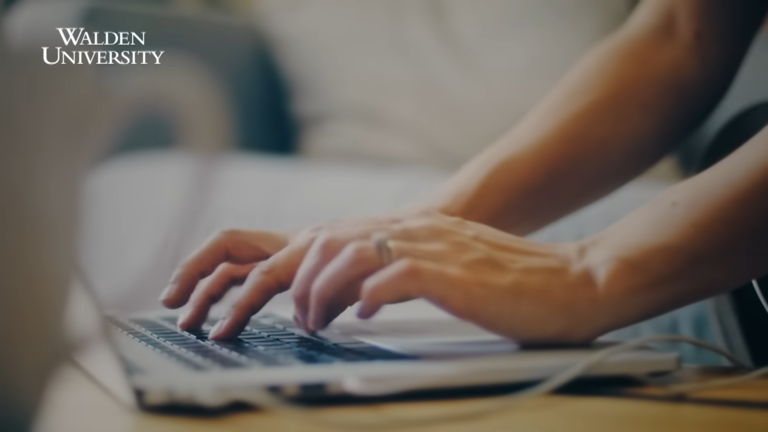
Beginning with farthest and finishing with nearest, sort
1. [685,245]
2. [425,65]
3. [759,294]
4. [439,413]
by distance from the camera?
[425,65] → [759,294] → [685,245] → [439,413]

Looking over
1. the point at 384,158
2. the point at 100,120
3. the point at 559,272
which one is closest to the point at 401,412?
the point at 559,272

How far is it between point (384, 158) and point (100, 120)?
0.99ft

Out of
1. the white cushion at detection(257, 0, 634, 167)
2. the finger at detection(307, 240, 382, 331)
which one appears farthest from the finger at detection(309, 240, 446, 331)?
the white cushion at detection(257, 0, 634, 167)

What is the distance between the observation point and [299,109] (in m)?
0.60

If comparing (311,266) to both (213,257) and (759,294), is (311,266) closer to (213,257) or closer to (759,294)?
(213,257)

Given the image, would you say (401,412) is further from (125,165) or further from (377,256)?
(125,165)

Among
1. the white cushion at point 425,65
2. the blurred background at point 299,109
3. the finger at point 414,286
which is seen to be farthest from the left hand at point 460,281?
the white cushion at point 425,65

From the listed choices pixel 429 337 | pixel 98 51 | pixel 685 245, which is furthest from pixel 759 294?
pixel 98 51

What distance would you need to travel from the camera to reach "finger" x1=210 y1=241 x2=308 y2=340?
425 mm

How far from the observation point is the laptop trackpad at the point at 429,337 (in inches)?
15.8

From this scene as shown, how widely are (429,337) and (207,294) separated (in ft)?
0.45

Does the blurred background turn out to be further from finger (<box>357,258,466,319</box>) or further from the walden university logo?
finger (<box>357,258,466,319</box>)

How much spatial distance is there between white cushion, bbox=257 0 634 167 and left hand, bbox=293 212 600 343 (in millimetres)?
208

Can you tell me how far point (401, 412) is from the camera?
330mm
